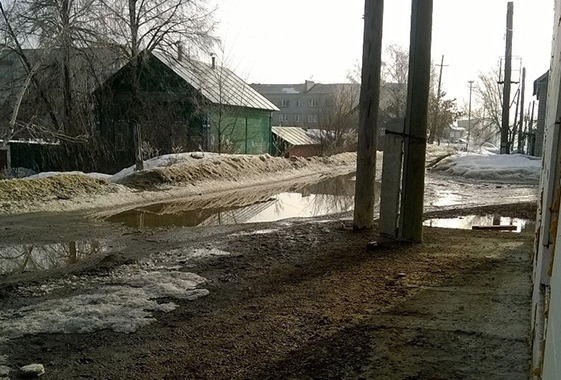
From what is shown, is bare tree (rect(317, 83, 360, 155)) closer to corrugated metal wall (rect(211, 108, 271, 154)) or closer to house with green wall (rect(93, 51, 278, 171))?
corrugated metal wall (rect(211, 108, 271, 154))

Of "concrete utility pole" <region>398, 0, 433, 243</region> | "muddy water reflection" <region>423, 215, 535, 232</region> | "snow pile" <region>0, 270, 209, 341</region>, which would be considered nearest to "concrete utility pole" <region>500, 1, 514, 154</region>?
"muddy water reflection" <region>423, 215, 535, 232</region>

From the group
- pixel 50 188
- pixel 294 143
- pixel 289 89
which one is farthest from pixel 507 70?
pixel 289 89

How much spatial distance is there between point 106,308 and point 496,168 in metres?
21.4

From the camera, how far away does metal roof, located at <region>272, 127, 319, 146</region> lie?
36594 millimetres

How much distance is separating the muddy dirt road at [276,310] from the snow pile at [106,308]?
0.06 ft

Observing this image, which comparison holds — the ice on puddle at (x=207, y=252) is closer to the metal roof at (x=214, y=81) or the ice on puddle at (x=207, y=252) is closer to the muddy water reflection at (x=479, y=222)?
the muddy water reflection at (x=479, y=222)

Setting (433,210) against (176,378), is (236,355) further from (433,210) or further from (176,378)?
(433,210)

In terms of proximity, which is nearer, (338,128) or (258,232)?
(258,232)

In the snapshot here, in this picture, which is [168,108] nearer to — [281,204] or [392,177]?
[281,204]

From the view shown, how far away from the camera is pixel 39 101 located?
70.9 feet

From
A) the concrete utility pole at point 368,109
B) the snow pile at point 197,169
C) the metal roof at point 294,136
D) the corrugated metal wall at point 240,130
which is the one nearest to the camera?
the concrete utility pole at point 368,109

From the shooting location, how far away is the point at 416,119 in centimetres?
706

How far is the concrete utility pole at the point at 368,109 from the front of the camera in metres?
8.00

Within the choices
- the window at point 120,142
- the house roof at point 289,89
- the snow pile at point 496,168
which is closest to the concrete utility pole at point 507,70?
the snow pile at point 496,168
